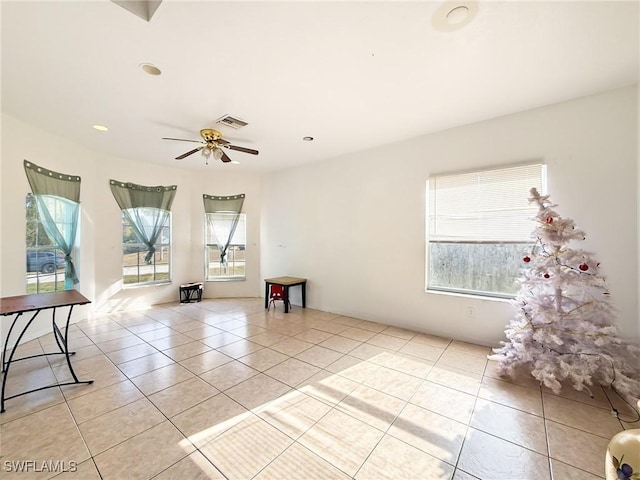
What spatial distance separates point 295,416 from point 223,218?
16.0ft

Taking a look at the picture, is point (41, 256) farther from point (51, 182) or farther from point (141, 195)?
point (141, 195)

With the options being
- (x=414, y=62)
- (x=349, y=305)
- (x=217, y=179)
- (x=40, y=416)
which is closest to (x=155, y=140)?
(x=217, y=179)

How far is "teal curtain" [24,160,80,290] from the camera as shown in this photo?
11.8 feet

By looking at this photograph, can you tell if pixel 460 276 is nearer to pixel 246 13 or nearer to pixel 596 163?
pixel 596 163

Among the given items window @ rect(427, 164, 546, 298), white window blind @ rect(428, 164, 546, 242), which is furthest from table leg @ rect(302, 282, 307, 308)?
white window blind @ rect(428, 164, 546, 242)

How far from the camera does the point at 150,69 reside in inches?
90.7

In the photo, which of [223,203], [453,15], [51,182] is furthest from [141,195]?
[453,15]

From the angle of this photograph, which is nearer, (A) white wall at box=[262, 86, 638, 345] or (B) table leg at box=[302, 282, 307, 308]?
(A) white wall at box=[262, 86, 638, 345]

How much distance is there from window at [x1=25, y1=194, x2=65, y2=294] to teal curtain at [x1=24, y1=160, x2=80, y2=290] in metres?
0.04

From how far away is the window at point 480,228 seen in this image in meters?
3.09

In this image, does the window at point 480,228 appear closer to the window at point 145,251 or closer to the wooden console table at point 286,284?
the wooden console table at point 286,284

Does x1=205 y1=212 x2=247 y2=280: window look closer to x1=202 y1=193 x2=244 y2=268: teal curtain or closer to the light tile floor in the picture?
x1=202 y1=193 x2=244 y2=268: teal curtain

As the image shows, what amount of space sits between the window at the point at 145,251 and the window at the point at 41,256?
105cm

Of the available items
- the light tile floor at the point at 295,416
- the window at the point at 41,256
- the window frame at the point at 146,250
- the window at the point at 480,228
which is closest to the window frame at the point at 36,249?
the window at the point at 41,256
